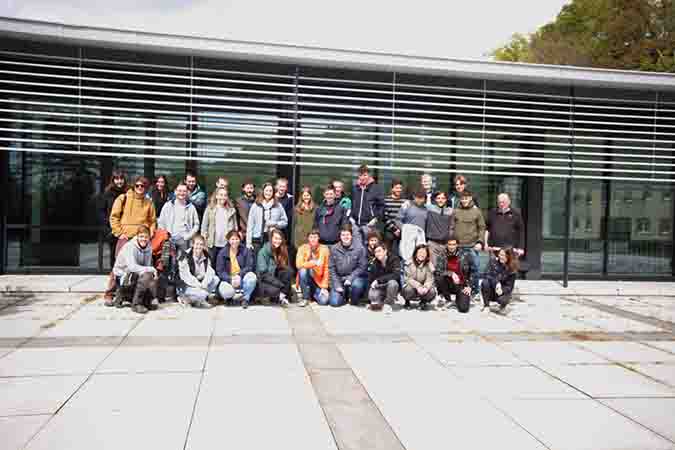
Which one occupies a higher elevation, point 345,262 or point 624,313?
point 345,262

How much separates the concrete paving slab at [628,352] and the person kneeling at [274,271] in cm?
402

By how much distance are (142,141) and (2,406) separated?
6737 millimetres

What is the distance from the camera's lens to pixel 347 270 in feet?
25.8

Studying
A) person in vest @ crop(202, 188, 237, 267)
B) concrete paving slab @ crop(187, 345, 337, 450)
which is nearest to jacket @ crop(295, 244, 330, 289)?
person in vest @ crop(202, 188, 237, 267)

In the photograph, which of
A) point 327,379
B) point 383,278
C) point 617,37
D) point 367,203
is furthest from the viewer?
point 617,37

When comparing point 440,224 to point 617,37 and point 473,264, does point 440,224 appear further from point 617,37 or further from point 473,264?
point 617,37

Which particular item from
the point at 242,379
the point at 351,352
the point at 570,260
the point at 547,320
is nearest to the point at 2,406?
the point at 242,379

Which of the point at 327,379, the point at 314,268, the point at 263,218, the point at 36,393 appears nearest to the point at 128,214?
the point at 263,218

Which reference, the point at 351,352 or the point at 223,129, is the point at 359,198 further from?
the point at 351,352

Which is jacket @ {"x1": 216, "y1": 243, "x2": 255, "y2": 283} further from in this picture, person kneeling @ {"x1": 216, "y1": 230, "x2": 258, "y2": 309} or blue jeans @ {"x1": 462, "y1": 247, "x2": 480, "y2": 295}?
blue jeans @ {"x1": 462, "y1": 247, "x2": 480, "y2": 295}

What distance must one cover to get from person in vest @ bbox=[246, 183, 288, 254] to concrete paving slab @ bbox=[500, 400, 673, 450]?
193 inches

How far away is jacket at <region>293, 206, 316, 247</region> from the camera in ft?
27.3

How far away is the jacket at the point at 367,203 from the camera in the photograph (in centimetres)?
848

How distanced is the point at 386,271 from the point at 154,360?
12.7 ft
